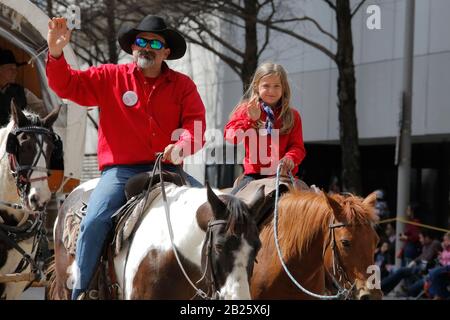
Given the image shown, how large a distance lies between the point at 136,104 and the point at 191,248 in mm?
1254

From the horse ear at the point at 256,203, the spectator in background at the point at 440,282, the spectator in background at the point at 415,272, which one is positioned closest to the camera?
the horse ear at the point at 256,203

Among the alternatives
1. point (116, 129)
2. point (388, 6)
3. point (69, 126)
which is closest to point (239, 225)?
point (116, 129)

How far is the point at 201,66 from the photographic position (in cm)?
2577

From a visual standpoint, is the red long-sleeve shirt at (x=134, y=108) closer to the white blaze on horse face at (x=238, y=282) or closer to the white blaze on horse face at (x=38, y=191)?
the white blaze on horse face at (x=38, y=191)

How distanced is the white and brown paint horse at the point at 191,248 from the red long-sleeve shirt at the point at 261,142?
133 centimetres

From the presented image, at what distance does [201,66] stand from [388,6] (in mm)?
7418

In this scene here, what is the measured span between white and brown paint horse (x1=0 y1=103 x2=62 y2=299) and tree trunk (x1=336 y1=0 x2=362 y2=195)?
1041cm

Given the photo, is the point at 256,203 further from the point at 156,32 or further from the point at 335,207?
the point at 156,32

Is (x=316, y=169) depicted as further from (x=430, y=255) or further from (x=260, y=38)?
(x=430, y=255)

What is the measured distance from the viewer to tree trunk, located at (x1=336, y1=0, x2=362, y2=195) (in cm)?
1791

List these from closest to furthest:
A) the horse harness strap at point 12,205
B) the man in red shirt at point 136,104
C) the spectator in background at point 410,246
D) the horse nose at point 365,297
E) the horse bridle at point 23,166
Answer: the horse nose at point 365,297 → the man in red shirt at point 136,104 → the horse bridle at point 23,166 → the horse harness strap at point 12,205 → the spectator in background at point 410,246

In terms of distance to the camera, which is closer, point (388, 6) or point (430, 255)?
point (430, 255)

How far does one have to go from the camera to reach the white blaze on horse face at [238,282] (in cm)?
523

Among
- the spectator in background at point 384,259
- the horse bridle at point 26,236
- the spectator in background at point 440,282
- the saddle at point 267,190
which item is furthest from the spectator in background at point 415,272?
the saddle at point 267,190
